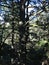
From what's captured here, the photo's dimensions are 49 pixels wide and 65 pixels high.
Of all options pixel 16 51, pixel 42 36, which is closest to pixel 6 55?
pixel 16 51

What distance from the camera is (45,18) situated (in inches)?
756

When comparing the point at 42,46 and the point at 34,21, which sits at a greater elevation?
the point at 34,21

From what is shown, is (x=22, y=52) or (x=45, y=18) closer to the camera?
(x=22, y=52)

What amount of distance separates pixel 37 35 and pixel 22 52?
1.77 meters

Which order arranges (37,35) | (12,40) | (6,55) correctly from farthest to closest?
(12,40) < (37,35) < (6,55)

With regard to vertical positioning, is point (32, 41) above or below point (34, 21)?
below

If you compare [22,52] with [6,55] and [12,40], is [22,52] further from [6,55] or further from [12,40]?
[12,40]

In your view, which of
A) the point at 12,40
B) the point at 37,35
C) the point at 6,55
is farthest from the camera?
the point at 12,40

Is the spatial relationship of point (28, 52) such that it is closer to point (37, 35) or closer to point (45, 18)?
point (37, 35)

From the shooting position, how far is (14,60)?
58.6 ft

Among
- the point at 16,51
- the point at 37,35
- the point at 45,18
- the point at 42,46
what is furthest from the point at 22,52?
the point at 42,46

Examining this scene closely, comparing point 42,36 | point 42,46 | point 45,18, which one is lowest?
point 42,46

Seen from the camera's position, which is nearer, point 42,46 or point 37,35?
point 37,35

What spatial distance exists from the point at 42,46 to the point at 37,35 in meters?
3.38
